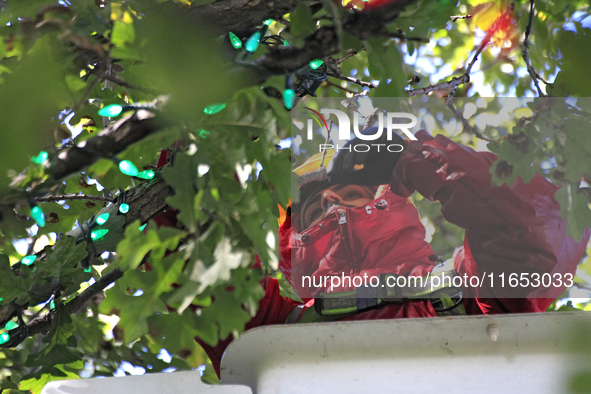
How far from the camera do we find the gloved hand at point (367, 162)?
1650mm

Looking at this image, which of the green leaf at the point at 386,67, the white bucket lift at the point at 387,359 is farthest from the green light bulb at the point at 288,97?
the white bucket lift at the point at 387,359

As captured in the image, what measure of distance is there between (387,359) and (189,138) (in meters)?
1.21

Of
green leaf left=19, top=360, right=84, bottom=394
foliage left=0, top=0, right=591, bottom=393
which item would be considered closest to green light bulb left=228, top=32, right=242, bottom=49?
foliage left=0, top=0, right=591, bottom=393

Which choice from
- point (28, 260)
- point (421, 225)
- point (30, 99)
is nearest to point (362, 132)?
point (421, 225)

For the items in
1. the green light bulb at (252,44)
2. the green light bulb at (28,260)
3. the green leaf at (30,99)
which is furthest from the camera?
the green light bulb at (28,260)

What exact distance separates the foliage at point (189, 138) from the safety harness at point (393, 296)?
9.6 inches

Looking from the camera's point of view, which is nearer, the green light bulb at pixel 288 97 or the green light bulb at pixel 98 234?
the green light bulb at pixel 288 97

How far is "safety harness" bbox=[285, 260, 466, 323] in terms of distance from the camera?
1.89 metres

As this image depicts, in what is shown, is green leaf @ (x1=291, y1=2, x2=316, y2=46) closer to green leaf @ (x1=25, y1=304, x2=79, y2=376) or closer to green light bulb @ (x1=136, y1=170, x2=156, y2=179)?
green light bulb @ (x1=136, y1=170, x2=156, y2=179)

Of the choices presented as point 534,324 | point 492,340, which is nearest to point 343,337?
point 492,340

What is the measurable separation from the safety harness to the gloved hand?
0.44m

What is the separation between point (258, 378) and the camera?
1.94 metres

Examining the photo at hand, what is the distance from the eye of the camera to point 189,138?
1325 millimetres

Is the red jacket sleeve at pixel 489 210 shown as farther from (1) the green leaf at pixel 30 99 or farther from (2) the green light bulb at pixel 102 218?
(1) the green leaf at pixel 30 99
